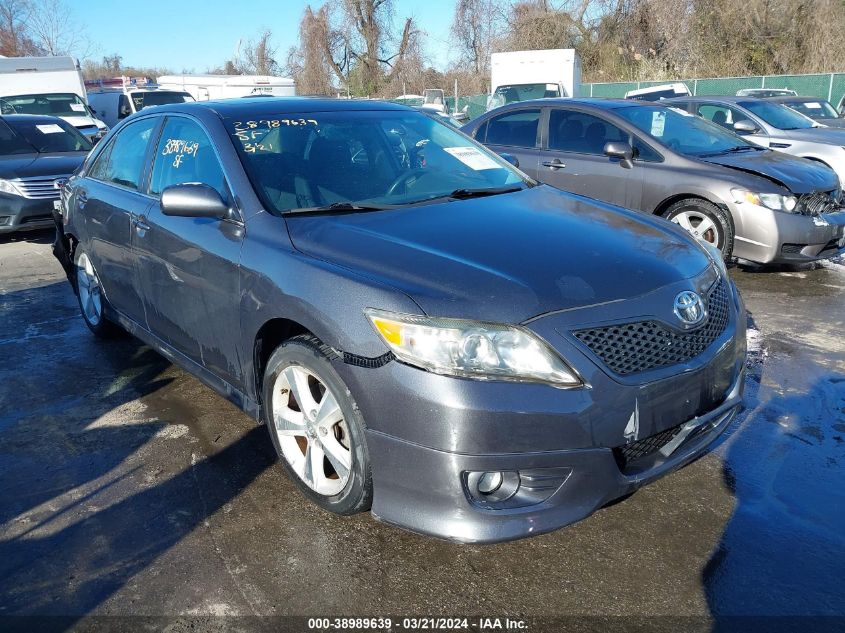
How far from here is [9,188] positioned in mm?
9039

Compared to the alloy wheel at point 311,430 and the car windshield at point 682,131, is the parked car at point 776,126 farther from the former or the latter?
the alloy wheel at point 311,430

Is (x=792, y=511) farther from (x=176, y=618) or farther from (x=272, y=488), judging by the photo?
(x=176, y=618)

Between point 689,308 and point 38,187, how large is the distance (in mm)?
8963

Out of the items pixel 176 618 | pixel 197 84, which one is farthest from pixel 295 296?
pixel 197 84

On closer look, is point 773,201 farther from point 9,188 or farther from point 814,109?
point 814,109

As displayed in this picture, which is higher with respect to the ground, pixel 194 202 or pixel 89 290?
pixel 194 202

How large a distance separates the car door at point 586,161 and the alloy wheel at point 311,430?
185 inches

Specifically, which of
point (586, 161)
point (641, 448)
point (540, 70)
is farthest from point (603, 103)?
point (540, 70)

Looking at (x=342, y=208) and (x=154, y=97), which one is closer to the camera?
(x=342, y=208)

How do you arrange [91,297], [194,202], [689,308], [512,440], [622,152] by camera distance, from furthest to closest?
1. [622,152]
2. [91,297]
3. [194,202]
4. [689,308]
5. [512,440]

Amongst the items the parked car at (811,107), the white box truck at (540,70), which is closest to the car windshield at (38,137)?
the white box truck at (540,70)

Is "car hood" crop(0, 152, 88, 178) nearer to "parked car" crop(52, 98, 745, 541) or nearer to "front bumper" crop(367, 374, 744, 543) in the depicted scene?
"parked car" crop(52, 98, 745, 541)

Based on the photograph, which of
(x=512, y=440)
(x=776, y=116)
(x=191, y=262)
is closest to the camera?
(x=512, y=440)

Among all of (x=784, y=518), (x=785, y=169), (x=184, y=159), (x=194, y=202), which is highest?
(x=184, y=159)
